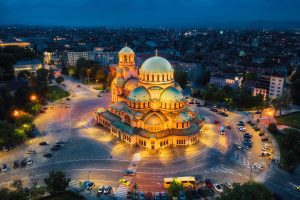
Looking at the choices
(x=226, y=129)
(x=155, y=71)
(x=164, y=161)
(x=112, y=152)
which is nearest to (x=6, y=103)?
(x=112, y=152)

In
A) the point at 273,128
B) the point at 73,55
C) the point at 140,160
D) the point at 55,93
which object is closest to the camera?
the point at 140,160

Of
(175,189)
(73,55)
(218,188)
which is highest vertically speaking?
(73,55)

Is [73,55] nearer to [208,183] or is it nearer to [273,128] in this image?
[273,128]

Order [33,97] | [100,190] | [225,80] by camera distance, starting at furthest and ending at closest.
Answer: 1. [225,80]
2. [33,97]
3. [100,190]

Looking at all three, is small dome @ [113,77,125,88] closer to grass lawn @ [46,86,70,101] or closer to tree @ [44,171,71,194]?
grass lawn @ [46,86,70,101]

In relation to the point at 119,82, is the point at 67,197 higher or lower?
lower

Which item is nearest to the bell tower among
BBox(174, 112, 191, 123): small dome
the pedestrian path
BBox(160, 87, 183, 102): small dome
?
BBox(160, 87, 183, 102): small dome

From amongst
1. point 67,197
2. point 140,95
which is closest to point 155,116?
point 140,95

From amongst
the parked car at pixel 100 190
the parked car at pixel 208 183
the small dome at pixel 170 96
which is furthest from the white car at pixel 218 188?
the small dome at pixel 170 96
